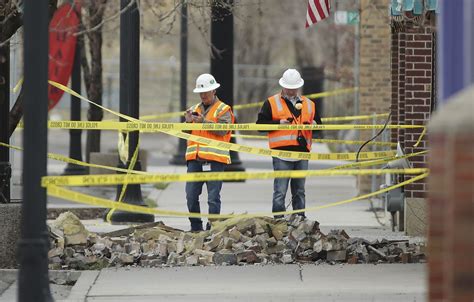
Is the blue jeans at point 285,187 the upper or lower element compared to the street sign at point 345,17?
lower

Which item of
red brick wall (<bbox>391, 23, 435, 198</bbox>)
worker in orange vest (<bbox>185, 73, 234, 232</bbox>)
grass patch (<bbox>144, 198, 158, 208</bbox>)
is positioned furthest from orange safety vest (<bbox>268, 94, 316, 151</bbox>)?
grass patch (<bbox>144, 198, 158, 208</bbox>)

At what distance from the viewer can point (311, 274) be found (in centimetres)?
1105

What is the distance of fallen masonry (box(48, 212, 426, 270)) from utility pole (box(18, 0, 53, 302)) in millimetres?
3944

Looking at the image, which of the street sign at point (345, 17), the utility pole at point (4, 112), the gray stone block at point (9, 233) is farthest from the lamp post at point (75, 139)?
the gray stone block at point (9, 233)

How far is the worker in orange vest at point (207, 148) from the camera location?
1384 centimetres

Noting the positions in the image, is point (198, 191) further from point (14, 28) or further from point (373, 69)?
point (373, 69)

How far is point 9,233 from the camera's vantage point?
455 inches

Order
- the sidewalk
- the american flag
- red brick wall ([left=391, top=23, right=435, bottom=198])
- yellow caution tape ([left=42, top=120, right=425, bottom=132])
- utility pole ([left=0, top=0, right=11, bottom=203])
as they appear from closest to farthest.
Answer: the sidewalk < utility pole ([left=0, top=0, right=11, bottom=203]) < yellow caution tape ([left=42, top=120, right=425, bottom=132]) < red brick wall ([left=391, top=23, right=435, bottom=198]) < the american flag

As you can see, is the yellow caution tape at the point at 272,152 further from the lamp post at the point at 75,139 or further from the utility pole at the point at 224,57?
the lamp post at the point at 75,139

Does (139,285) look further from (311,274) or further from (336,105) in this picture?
(336,105)

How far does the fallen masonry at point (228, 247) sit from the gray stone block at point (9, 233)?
0.40m

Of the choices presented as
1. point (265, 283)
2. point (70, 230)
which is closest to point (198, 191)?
point (70, 230)

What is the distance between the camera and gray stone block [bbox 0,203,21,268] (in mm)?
11555

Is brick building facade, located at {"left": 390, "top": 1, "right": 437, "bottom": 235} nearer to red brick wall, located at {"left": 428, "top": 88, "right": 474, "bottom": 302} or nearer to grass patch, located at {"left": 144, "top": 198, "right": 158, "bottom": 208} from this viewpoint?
grass patch, located at {"left": 144, "top": 198, "right": 158, "bottom": 208}
